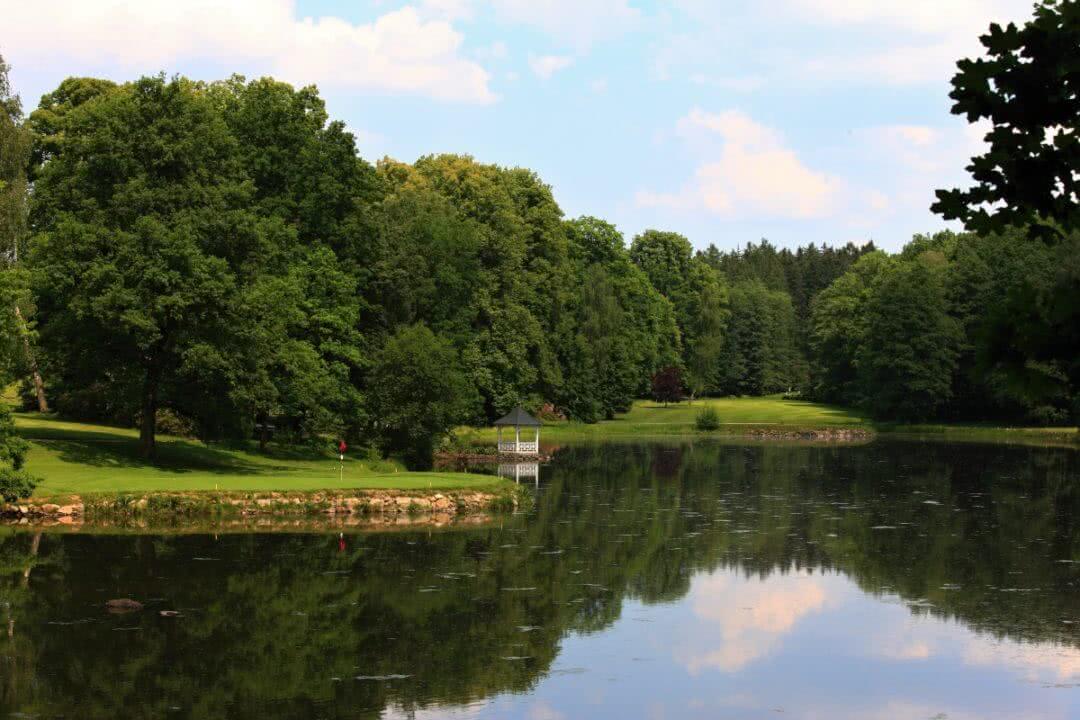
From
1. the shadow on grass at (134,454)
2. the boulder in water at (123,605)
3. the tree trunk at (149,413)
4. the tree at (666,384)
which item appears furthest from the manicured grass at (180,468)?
the tree at (666,384)

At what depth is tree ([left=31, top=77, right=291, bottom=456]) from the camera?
134 ft

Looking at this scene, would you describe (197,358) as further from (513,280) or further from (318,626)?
(513,280)

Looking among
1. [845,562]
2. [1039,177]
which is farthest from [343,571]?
[1039,177]

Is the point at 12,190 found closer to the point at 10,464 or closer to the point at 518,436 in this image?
the point at 10,464

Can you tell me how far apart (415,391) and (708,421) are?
43.0m

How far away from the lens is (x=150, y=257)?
41219 millimetres

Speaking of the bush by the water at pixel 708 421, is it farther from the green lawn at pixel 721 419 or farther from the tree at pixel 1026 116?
the tree at pixel 1026 116

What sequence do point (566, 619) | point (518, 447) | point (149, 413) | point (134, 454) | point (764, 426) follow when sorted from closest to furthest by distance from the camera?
point (566, 619) → point (149, 413) → point (134, 454) → point (518, 447) → point (764, 426)

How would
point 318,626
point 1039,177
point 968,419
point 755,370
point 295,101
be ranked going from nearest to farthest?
point 1039,177 → point 318,626 → point 295,101 → point 968,419 → point 755,370

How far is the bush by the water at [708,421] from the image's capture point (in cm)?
9125

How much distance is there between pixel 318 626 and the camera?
22.6 metres

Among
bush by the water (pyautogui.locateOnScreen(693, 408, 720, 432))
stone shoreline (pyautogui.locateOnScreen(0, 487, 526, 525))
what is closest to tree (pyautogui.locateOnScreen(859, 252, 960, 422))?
bush by the water (pyautogui.locateOnScreen(693, 408, 720, 432))

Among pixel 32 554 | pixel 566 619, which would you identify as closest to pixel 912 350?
pixel 566 619

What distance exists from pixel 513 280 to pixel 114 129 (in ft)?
123
